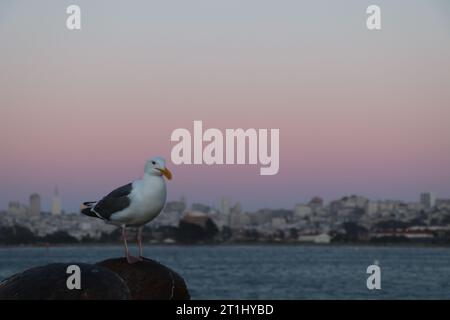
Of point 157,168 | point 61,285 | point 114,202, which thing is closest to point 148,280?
point 114,202

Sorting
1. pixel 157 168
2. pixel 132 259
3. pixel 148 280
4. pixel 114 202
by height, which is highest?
pixel 157 168

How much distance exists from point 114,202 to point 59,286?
1877mm

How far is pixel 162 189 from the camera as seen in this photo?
11.8 m

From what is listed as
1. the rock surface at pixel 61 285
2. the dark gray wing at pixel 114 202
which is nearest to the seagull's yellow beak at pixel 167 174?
the dark gray wing at pixel 114 202

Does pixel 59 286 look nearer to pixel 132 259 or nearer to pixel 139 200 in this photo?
pixel 139 200

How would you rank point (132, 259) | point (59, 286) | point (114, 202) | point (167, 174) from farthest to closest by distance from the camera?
1. point (132, 259)
2. point (114, 202)
3. point (167, 174)
4. point (59, 286)

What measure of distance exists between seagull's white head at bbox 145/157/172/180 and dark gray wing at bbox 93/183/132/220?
50cm

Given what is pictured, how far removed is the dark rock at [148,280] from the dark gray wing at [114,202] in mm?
661

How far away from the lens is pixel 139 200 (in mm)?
11867

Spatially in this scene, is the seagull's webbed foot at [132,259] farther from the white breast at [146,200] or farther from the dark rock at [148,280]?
the white breast at [146,200]
